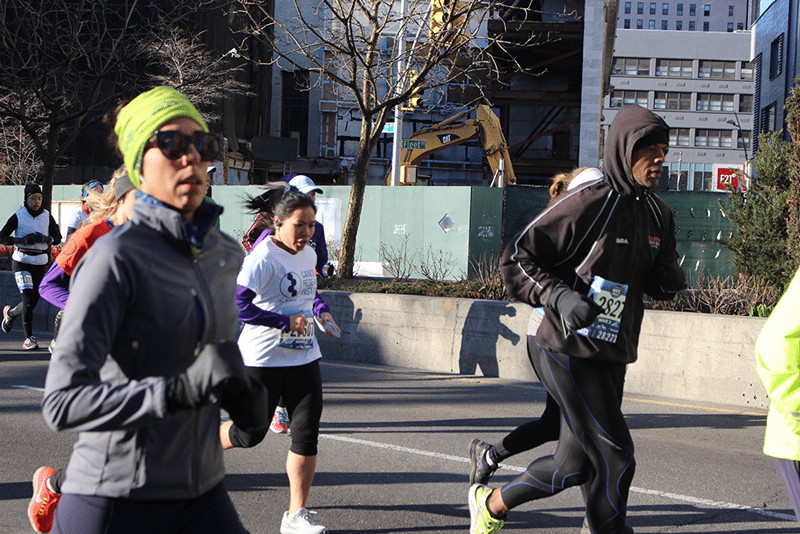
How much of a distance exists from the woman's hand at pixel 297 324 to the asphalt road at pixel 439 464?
111cm

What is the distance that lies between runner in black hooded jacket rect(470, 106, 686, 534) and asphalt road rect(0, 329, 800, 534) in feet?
3.68

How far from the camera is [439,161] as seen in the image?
5059 centimetres

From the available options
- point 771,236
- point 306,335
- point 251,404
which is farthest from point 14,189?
point 251,404

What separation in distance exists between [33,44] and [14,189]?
13.8 m

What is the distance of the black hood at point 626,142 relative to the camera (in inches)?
134

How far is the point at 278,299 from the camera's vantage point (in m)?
4.43

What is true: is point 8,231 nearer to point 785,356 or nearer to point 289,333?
point 289,333

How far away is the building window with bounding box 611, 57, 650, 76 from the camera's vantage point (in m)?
107

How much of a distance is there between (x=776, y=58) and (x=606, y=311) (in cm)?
4759

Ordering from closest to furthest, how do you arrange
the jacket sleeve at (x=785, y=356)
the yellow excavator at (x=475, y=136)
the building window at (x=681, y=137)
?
the jacket sleeve at (x=785, y=356) < the yellow excavator at (x=475, y=136) < the building window at (x=681, y=137)

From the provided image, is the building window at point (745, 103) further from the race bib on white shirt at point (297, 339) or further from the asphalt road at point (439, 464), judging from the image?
the race bib on white shirt at point (297, 339)

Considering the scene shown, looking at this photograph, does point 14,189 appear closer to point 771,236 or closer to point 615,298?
point 771,236

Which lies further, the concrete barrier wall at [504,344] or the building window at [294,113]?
the building window at [294,113]

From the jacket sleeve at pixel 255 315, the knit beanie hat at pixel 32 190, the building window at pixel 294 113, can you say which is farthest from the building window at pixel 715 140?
the jacket sleeve at pixel 255 315
